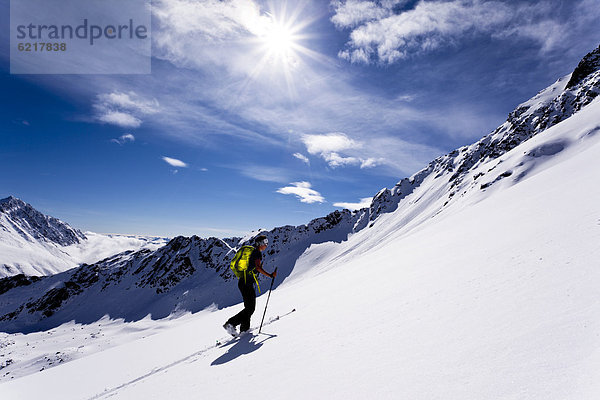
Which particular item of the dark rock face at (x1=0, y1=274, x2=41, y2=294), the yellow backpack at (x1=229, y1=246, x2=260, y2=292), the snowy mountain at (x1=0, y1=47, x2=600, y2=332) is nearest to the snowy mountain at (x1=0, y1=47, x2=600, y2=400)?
the yellow backpack at (x1=229, y1=246, x2=260, y2=292)

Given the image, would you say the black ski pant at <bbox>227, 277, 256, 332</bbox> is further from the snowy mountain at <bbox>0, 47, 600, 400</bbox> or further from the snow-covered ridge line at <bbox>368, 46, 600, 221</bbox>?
the snow-covered ridge line at <bbox>368, 46, 600, 221</bbox>

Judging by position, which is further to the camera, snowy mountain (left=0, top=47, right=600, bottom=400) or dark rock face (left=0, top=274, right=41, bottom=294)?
dark rock face (left=0, top=274, right=41, bottom=294)

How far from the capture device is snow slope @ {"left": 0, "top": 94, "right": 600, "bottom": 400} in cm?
253

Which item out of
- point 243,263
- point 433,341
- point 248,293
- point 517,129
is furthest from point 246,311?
point 517,129

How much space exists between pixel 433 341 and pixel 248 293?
5204 mm

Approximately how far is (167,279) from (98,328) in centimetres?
2913

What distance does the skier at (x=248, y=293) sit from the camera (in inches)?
284

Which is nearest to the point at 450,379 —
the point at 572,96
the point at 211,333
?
the point at 211,333

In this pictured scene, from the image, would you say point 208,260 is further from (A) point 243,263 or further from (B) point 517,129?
(B) point 517,129

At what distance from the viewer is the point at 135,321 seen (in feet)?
340

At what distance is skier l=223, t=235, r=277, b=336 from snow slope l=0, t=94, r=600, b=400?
2.17 feet

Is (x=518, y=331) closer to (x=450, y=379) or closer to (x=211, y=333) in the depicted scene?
(x=450, y=379)

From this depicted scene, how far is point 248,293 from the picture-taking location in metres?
7.56

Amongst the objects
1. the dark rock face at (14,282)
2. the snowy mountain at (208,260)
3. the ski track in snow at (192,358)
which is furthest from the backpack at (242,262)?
the dark rock face at (14,282)
